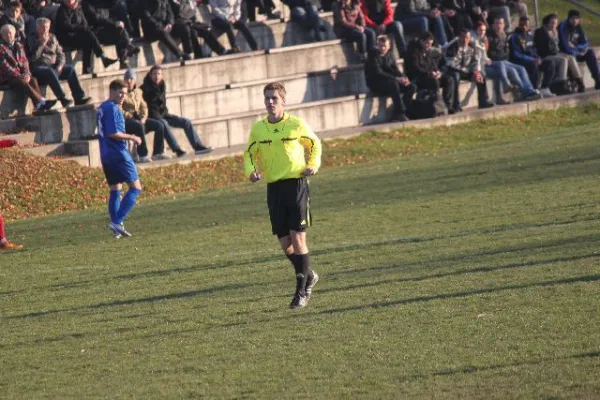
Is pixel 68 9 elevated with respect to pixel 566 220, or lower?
elevated

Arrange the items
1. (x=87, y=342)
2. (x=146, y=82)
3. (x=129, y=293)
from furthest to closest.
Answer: (x=146, y=82) < (x=129, y=293) < (x=87, y=342)

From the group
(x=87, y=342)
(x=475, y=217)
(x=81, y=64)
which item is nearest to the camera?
(x=87, y=342)

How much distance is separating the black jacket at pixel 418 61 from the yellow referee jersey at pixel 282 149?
15153 millimetres

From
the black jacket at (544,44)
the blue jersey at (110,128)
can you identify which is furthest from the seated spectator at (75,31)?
the black jacket at (544,44)

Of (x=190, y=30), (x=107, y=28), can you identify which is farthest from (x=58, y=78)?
(x=190, y=30)

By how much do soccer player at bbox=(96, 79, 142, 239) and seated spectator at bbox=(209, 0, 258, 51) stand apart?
10098 millimetres

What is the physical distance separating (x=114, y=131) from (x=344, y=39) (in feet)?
39.7

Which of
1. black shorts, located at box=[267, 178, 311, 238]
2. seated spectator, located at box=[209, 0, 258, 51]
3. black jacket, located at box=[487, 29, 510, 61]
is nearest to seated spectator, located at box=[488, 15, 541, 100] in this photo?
black jacket, located at box=[487, 29, 510, 61]

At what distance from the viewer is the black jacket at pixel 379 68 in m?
26.2

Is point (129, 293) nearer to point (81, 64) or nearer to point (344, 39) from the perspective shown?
point (81, 64)

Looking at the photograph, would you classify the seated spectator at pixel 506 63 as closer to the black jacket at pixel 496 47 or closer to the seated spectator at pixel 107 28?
the black jacket at pixel 496 47

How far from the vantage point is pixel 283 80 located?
86.8 ft

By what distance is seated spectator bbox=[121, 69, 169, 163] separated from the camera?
22.0 m

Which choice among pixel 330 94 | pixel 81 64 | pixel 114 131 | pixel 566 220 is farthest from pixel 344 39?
pixel 566 220
